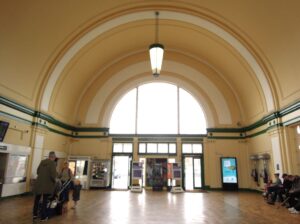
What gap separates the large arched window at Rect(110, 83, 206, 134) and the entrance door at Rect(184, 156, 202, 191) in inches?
64.9

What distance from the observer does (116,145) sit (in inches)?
536

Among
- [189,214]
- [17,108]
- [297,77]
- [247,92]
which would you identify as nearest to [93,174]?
[17,108]

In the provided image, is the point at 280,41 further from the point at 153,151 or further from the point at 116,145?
the point at 116,145

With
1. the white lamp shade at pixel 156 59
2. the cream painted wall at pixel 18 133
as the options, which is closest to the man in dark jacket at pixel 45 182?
the white lamp shade at pixel 156 59

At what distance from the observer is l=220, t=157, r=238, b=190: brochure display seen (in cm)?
1251

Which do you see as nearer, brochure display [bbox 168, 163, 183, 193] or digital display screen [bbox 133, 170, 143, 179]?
brochure display [bbox 168, 163, 183, 193]

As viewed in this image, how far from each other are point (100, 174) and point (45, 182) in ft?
26.5

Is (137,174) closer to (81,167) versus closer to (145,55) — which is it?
(81,167)

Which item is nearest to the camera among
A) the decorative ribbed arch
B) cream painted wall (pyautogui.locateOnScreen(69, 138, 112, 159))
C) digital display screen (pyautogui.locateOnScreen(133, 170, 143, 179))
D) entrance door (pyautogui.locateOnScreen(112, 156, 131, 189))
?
the decorative ribbed arch

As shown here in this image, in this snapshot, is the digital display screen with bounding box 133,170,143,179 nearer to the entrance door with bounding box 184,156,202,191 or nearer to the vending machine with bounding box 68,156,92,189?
the vending machine with bounding box 68,156,92,189

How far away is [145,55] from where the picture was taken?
13.6 m

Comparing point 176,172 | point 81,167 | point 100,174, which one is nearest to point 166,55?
point 176,172

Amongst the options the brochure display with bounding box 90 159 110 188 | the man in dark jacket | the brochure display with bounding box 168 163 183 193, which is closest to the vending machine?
the brochure display with bounding box 90 159 110 188

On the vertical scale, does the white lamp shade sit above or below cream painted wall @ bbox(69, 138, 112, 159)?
above
